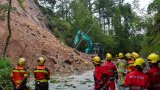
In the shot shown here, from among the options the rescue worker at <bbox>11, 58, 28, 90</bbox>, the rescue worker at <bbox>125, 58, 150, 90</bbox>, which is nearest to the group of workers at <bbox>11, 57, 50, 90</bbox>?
the rescue worker at <bbox>11, 58, 28, 90</bbox>

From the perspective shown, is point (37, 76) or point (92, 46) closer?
point (37, 76)

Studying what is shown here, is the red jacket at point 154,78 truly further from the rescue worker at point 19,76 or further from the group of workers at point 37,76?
the rescue worker at point 19,76

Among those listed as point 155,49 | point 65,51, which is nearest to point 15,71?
point 155,49

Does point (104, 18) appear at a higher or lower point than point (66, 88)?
higher

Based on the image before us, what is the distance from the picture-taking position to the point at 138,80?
9070 mm

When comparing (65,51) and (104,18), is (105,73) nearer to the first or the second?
(65,51)

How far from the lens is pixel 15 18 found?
39375 mm

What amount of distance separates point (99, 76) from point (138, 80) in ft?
15.5

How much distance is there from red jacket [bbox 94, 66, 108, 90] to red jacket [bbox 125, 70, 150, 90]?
459 cm

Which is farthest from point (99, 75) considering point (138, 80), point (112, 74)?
point (138, 80)

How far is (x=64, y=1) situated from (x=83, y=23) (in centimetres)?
1664

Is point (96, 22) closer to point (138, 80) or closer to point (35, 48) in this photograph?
point (35, 48)

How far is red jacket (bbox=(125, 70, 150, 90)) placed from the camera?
29.7 ft

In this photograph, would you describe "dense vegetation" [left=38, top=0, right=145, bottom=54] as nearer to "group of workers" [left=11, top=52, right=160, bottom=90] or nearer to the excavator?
the excavator
